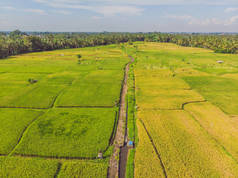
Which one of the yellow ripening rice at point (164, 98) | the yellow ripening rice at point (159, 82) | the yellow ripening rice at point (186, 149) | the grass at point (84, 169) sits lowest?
the grass at point (84, 169)

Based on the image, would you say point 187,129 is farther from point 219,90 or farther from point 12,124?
point 12,124

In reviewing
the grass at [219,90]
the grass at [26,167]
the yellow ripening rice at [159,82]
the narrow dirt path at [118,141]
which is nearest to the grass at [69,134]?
the grass at [26,167]

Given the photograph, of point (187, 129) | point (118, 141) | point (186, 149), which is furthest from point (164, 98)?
point (118, 141)

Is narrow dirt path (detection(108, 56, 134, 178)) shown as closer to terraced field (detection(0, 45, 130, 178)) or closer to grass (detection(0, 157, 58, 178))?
terraced field (detection(0, 45, 130, 178))

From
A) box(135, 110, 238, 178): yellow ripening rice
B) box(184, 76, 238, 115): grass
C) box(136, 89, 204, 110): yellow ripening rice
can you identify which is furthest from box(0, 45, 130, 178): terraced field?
box(184, 76, 238, 115): grass

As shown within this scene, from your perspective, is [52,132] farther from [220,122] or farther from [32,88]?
[220,122]

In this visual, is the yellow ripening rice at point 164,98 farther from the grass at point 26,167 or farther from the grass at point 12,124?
the grass at point 12,124
